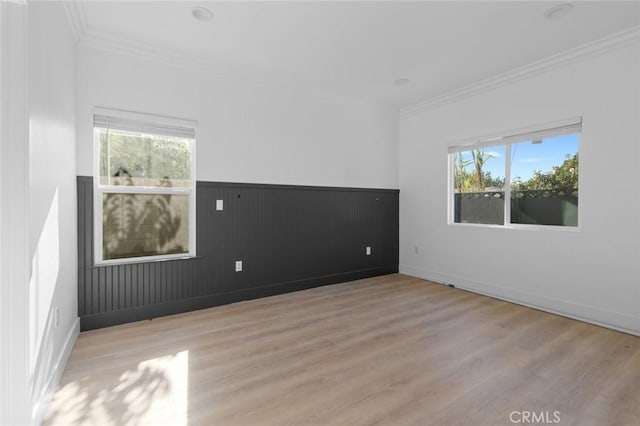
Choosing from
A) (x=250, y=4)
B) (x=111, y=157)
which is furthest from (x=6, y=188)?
(x=250, y=4)

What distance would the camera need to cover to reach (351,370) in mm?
2160

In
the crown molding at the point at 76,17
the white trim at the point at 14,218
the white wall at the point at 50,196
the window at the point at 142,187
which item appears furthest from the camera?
the window at the point at 142,187

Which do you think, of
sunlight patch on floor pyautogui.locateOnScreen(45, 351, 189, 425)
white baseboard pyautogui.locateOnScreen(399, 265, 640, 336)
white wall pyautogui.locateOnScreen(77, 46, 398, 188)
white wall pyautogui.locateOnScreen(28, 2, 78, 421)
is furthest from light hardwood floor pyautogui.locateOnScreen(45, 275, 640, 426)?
white wall pyautogui.locateOnScreen(77, 46, 398, 188)

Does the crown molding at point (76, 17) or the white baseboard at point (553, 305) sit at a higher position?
the crown molding at point (76, 17)

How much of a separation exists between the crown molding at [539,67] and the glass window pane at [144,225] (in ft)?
12.1

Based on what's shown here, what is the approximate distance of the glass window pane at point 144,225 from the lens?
118 inches

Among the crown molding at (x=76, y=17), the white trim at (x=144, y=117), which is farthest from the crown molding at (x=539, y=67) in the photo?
the crown molding at (x=76, y=17)

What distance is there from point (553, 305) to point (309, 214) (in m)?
2.98

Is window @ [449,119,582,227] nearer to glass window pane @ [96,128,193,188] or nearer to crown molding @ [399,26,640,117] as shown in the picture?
crown molding @ [399,26,640,117]

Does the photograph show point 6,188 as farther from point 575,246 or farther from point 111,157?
point 575,246

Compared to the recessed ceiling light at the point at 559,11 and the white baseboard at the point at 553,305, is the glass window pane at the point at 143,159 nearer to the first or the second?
the recessed ceiling light at the point at 559,11

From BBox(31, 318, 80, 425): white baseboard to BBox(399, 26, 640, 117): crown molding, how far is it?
4957 mm

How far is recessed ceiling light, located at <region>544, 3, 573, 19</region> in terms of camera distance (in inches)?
97.2

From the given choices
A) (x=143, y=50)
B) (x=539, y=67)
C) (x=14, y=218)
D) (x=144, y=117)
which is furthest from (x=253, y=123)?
(x=539, y=67)
